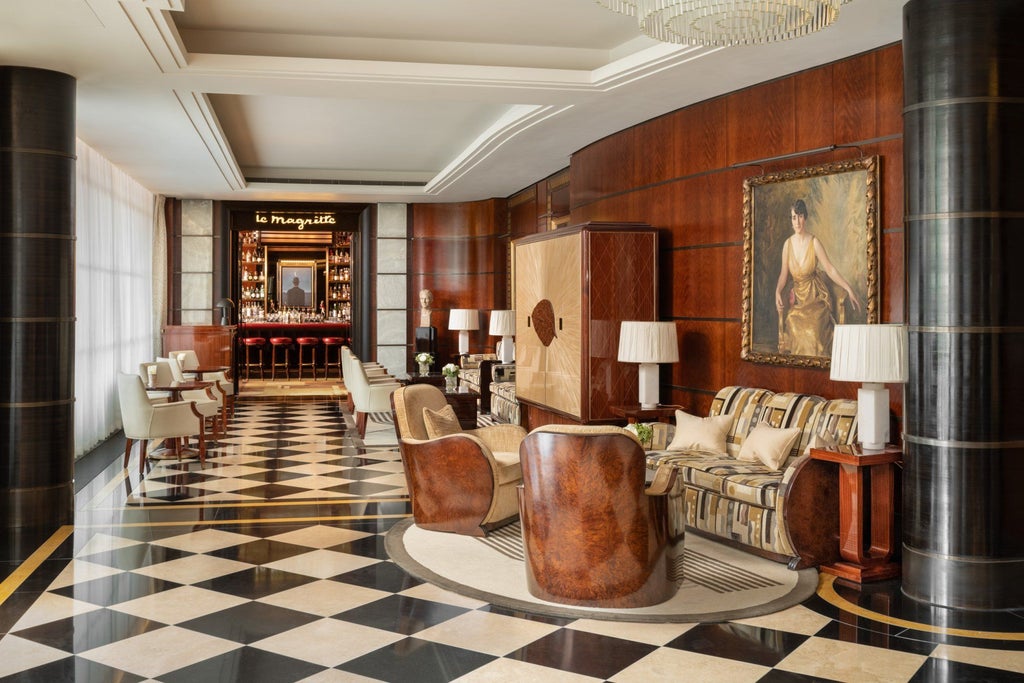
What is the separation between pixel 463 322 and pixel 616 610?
9.26 metres

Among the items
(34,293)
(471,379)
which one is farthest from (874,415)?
(471,379)

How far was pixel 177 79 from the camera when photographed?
21.7 feet

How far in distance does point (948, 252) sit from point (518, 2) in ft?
10.2

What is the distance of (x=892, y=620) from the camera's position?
433 cm

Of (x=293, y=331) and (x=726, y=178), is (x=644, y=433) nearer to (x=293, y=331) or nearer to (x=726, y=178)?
(x=726, y=178)

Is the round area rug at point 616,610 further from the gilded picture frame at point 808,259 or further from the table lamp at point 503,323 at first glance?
the table lamp at point 503,323

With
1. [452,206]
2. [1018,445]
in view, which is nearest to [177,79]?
[1018,445]

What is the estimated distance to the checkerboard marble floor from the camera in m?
3.65

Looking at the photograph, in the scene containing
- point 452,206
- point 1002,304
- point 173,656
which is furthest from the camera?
point 452,206

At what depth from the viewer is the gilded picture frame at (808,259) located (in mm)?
5742

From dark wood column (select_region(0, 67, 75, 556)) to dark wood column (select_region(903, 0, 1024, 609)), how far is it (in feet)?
17.7

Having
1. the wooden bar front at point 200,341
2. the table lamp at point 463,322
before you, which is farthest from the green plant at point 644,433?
the wooden bar front at point 200,341

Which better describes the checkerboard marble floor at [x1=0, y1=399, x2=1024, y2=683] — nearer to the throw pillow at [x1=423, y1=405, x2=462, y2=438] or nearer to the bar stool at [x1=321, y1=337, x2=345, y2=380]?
the throw pillow at [x1=423, y1=405, x2=462, y2=438]

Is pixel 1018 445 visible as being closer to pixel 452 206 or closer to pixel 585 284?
pixel 585 284
